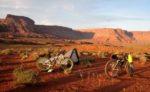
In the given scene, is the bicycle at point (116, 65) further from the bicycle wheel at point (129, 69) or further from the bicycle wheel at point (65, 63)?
the bicycle wheel at point (65, 63)

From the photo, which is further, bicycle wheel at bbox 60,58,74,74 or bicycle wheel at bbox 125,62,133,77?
bicycle wheel at bbox 60,58,74,74

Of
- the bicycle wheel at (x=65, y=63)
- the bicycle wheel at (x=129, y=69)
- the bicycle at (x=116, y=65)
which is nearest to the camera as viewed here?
the bicycle at (x=116, y=65)

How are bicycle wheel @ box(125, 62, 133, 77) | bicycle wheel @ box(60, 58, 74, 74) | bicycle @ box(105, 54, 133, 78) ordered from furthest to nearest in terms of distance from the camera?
bicycle wheel @ box(60, 58, 74, 74) < bicycle wheel @ box(125, 62, 133, 77) < bicycle @ box(105, 54, 133, 78)

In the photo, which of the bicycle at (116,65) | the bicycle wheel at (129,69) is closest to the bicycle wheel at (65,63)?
the bicycle at (116,65)

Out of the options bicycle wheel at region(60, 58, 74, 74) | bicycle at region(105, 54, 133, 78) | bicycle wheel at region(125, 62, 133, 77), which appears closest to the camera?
bicycle at region(105, 54, 133, 78)

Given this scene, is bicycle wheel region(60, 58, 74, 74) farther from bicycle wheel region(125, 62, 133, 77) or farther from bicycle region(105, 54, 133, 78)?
bicycle wheel region(125, 62, 133, 77)

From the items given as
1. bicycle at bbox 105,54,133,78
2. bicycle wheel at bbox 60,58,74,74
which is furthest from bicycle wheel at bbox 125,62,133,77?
bicycle wheel at bbox 60,58,74,74

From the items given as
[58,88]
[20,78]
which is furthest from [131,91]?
[20,78]

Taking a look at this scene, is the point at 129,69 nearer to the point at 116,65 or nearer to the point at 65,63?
the point at 116,65

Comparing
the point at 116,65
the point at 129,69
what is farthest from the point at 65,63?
the point at 129,69

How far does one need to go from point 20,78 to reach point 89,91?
2.58 metres

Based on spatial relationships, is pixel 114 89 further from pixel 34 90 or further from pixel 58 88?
pixel 34 90

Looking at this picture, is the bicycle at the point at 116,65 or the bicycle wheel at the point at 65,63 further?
the bicycle wheel at the point at 65,63

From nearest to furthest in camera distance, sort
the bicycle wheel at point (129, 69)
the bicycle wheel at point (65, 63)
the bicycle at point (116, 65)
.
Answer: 1. the bicycle at point (116, 65)
2. the bicycle wheel at point (129, 69)
3. the bicycle wheel at point (65, 63)
